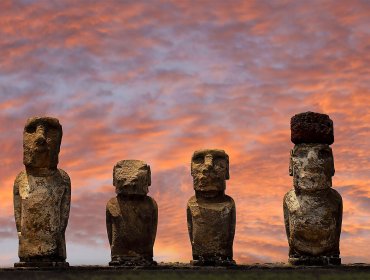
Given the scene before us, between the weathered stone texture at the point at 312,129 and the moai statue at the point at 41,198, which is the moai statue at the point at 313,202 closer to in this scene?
the weathered stone texture at the point at 312,129

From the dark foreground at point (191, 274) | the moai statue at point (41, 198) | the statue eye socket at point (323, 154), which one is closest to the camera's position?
the dark foreground at point (191, 274)

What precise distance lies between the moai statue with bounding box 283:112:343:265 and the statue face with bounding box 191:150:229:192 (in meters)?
1.23

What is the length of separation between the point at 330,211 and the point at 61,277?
5016mm

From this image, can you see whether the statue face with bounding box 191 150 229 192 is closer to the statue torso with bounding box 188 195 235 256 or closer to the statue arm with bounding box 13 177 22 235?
the statue torso with bounding box 188 195 235 256

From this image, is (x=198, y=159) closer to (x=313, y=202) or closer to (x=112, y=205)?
(x=112, y=205)

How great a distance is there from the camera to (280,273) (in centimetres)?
1165

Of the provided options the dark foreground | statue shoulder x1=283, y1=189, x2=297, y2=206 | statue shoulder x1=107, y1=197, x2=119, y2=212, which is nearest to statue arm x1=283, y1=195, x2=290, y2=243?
statue shoulder x1=283, y1=189, x2=297, y2=206

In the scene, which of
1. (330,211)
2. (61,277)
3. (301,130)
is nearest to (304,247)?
(330,211)

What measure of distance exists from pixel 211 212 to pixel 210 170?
742mm

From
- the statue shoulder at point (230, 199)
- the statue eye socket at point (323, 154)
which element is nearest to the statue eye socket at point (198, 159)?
the statue shoulder at point (230, 199)

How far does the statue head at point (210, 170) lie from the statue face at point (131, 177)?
89cm

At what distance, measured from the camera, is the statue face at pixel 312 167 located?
45.5ft

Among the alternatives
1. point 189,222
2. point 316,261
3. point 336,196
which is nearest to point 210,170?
point 189,222

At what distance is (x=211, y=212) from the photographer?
565 inches
